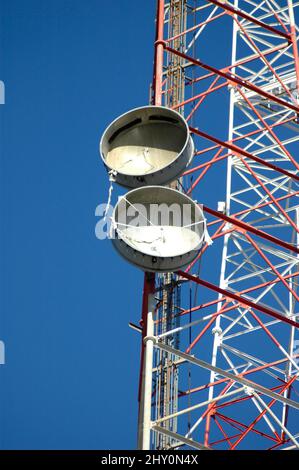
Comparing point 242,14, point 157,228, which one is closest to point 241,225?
point 157,228

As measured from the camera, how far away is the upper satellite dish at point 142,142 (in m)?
28.7

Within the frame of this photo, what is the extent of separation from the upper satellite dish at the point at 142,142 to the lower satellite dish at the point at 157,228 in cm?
96

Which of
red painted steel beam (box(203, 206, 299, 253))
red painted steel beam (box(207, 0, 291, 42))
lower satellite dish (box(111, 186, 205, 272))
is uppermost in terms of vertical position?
red painted steel beam (box(207, 0, 291, 42))

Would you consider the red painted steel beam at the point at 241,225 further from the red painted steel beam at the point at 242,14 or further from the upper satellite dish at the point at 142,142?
the red painted steel beam at the point at 242,14

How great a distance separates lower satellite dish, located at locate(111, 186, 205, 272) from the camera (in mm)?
27234

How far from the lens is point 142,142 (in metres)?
29.4

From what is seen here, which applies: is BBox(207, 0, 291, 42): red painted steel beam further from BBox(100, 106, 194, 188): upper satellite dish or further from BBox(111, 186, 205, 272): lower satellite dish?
BBox(111, 186, 205, 272): lower satellite dish

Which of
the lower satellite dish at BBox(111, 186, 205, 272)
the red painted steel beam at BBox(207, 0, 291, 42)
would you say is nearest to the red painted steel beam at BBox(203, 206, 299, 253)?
the lower satellite dish at BBox(111, 186, 205, 272)

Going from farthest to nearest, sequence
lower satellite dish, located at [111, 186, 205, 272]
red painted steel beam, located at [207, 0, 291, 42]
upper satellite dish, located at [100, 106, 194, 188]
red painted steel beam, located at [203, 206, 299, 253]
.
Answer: red painted steel beam, located at [207, 0, 291, 42], red painted steel beam, located at [203, 206, 299, 253], upper satellite dish, located at [100, 106, 194, 188], lower satellite dish, located at [111, 186, 205, 272]

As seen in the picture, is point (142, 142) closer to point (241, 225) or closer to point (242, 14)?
point (241, 225)

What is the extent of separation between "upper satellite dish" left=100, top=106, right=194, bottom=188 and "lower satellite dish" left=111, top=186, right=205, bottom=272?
96 centimetres

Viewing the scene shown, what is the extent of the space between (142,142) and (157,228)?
107 inches
